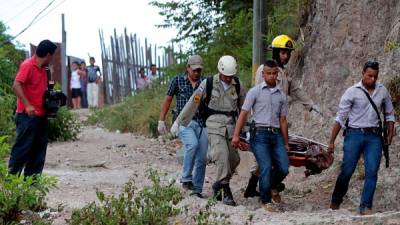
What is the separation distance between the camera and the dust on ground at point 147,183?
834cm

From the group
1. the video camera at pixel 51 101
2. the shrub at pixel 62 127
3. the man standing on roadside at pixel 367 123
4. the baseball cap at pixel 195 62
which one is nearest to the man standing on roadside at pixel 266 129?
the man standing on roadside at pixel 367 123

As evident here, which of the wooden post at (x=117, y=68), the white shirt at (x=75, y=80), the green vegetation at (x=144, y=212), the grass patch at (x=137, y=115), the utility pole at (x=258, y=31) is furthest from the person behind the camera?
the wooden post at (x=117, y=68)

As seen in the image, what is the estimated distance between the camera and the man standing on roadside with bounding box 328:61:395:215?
8625mm

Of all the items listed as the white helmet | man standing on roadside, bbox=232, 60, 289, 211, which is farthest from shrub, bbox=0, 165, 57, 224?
the white helmet

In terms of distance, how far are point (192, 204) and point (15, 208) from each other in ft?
A: 5.93

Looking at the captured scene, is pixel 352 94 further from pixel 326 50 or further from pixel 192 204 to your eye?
pixel 326 50

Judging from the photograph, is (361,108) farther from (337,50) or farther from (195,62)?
(337,50)

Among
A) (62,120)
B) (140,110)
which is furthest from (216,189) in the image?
(140,110)

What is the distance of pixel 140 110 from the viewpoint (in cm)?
2125

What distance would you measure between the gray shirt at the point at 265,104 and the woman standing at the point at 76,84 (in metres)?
17.3

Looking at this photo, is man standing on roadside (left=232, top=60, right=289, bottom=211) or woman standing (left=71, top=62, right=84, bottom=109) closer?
man standing on roadside (left=232, top=60, right=289, bottom=211)

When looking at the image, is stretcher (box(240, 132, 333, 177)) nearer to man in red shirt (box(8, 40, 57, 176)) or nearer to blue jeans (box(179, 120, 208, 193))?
blue jeans (box(179, 120, 208, 193))

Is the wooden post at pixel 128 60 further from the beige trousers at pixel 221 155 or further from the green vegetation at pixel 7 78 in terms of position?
the beige trousers at pixel 221 155

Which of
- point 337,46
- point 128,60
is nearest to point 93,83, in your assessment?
point 128,60
